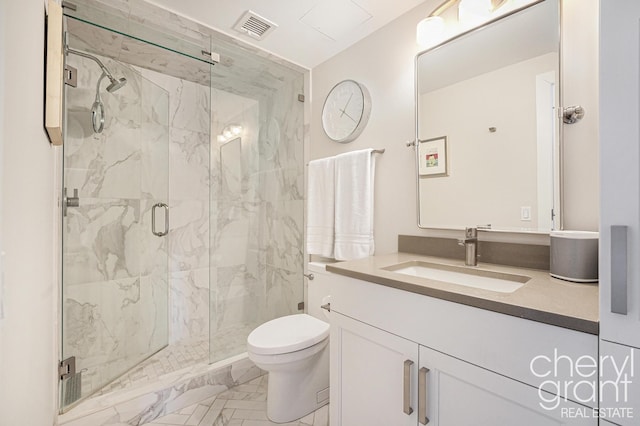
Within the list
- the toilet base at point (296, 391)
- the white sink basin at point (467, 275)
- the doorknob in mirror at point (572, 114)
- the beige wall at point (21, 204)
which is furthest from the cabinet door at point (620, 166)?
the toilet base at point (296, 391)

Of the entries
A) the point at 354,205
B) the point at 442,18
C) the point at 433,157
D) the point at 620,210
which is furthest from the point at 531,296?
the point at 442,18

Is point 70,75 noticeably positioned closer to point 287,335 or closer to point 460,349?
point 287,335

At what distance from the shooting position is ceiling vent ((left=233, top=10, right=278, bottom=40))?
1705mm

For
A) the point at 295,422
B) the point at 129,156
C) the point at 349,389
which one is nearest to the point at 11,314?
the point at 349,389

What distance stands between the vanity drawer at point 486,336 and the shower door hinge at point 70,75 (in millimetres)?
1848

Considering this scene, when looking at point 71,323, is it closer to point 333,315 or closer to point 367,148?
point 333,315

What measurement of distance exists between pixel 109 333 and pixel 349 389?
167cm

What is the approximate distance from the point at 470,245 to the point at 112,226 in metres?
2.20

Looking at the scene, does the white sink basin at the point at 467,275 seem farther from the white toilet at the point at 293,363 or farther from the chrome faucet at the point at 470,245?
the white toilet at the point at 293,363

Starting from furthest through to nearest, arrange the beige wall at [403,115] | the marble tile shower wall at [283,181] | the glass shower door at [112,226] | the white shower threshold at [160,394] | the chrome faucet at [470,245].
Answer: the marble tile shower wall at [283,181], the glass shower door at [112,226], the white shower threshold at [160,394], the chrome faucet at [470,245], the beige wall at [403,115]

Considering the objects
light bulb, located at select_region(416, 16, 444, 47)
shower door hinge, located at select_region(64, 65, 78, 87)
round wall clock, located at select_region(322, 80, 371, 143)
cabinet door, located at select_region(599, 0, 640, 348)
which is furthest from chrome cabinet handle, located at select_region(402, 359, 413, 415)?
shower door hinge, located at select_region(64, 65, 78, 87)

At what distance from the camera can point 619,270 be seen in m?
0.58

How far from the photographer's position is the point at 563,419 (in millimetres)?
666

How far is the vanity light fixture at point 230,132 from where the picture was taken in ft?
7.63
